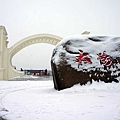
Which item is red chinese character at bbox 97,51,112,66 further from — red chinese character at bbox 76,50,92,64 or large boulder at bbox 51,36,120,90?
red chinese character at bbox 76,50,92,64

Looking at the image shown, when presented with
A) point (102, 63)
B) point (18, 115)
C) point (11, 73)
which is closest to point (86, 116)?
point (18, 115)

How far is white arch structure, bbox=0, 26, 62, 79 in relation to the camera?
14836mm

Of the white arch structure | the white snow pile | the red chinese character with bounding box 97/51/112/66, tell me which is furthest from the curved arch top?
the red chinese character with bounding box 97/51/112/66

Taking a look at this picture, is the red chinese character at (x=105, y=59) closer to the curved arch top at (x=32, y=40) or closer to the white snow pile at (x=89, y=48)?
the white snow pile at (x=89, y=48)

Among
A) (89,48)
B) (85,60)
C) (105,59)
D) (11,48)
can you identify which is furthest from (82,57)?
(11,48)

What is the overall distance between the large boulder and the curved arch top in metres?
10.8

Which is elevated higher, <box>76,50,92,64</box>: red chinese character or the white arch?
the white arch

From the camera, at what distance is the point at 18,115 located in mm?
2297

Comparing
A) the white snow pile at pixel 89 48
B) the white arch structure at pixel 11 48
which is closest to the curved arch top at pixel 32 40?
the white arch structure at pixel 11 48

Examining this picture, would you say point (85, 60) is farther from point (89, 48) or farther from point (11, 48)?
point (11, 48)

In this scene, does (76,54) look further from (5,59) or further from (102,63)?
(5,59)

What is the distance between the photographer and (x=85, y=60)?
5.22m

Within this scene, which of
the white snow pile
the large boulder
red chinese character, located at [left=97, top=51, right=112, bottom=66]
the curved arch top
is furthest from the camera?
the curved arch top

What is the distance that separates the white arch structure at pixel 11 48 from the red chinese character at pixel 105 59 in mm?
10892
